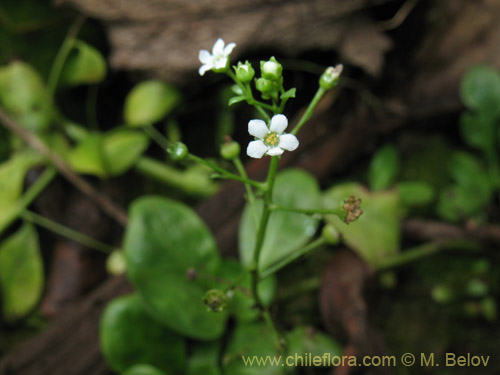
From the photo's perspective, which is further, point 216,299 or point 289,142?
point 216,299

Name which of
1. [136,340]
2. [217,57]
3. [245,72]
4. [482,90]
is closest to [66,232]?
[136,340]

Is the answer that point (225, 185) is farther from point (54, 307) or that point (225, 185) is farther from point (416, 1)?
point (416, 1)

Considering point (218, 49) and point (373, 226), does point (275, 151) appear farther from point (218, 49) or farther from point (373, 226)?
point (373, 226)

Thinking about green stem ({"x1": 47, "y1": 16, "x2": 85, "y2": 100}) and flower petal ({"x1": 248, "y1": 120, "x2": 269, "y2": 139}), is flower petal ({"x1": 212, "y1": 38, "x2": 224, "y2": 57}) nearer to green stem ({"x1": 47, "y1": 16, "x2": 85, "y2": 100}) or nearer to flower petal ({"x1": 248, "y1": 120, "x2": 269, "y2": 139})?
flower petal ({"x1": 248, "y1": 120, "x2": 269, "y2": 139})

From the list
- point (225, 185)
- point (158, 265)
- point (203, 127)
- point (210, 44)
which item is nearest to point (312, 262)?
point (225, 185)

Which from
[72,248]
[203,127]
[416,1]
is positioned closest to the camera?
[416,1]
